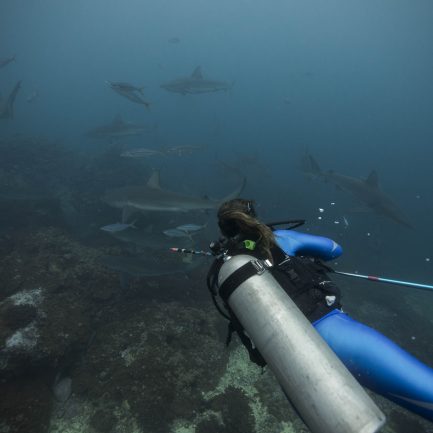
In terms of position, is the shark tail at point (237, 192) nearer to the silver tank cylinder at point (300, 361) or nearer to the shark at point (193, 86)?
the silver tank cylinder at point (300, 361)

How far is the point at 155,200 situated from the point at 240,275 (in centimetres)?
871

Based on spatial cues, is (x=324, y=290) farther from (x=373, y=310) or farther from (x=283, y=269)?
(x=373, y=310)

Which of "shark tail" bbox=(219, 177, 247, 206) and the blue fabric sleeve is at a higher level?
the blue fabric sleeve

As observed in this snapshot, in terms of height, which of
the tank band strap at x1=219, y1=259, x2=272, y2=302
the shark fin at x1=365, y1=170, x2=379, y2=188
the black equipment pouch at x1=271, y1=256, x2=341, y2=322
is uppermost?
the tank band strap at x1=219, y1=259, x2=272, y2=302

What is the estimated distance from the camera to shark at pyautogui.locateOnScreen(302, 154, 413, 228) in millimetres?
15883

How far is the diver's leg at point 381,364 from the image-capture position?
2480 millimetres

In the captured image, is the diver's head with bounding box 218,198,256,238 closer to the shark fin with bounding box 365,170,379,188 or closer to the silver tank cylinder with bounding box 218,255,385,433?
the silver tank cylinder with bounding box 218,255,385,433

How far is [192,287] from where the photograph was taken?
347 inches

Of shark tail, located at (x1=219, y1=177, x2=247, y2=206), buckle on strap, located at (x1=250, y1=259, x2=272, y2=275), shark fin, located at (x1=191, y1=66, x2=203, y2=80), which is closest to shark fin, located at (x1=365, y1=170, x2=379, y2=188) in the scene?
shark tail, located at (x1=219, y1=177, x2=247, y2=206)

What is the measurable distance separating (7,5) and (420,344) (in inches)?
2867

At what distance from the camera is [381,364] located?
2615 mm

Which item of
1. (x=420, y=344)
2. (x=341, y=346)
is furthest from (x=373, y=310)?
(x=341, y=346)

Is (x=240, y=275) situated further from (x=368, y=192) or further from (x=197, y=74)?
(x=197, y=74)

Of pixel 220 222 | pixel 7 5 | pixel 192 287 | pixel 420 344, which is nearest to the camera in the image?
pixel 220 222
